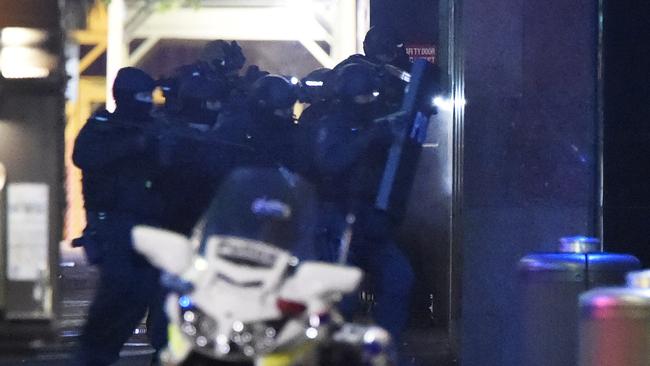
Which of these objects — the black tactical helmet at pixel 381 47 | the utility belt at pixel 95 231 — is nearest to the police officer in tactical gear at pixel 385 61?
the black tactical helmet at pixel 381 47

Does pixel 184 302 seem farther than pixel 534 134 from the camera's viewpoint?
No

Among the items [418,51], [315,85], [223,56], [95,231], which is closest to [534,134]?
[418,51]

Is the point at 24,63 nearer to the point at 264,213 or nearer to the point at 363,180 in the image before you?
the point at 363,180

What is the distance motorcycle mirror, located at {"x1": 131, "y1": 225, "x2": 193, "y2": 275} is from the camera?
4.38m

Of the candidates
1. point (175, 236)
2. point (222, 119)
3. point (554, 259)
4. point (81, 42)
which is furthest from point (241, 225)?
point (81, 42)

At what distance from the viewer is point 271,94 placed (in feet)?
25.2

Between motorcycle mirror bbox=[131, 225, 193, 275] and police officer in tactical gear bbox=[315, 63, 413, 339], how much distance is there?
3.15 metres

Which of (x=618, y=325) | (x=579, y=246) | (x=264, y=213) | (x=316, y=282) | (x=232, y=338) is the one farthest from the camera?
(x=579, y=246)

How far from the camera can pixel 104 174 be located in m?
7.54

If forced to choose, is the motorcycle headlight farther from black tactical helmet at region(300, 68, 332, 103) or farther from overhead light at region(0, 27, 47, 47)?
overhead light at region(0, 27, 47, 47)

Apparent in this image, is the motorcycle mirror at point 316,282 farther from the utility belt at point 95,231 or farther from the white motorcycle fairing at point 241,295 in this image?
the utility belt at point 95,231

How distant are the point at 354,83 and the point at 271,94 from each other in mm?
522

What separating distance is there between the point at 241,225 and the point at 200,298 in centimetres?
51

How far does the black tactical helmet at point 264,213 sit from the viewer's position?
4.75 metres
